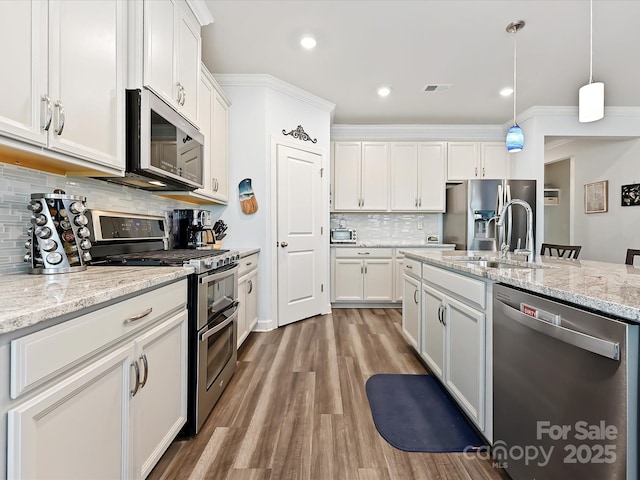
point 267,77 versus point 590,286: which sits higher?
point 267,77

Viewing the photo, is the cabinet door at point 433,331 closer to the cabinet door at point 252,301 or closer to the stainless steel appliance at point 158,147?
the cabinet door at point 252,301

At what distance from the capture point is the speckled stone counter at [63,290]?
70 centimetres

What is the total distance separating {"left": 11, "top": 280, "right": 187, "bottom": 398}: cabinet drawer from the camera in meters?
0.69

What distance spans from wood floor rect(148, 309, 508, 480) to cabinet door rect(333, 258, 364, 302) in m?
1.57

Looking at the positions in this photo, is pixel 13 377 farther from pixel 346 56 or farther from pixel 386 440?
pixel 346 56

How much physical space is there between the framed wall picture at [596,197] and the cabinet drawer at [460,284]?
13.6ft

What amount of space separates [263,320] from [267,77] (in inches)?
98.2

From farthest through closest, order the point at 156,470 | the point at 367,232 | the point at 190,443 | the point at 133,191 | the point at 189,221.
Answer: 1. the point at 367,232
2. the point at 189,221
3. the point at 133,191
4. the point at 190,443
5. the point at 156,470

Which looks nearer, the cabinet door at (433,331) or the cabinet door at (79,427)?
the cabinet door at (79,427)

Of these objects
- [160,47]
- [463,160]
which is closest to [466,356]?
[160,47]

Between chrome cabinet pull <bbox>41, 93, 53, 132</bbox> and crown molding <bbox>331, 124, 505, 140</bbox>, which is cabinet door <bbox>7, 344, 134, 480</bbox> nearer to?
chrome cabinet pull <bbox>41, 93, 53, 132</bbox>

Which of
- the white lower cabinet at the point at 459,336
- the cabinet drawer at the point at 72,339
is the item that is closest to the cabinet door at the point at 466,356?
the white lower cabinet at the point at 459,336

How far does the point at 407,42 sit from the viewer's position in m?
2.75

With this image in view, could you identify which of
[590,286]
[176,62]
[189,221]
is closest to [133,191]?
[189,221]
